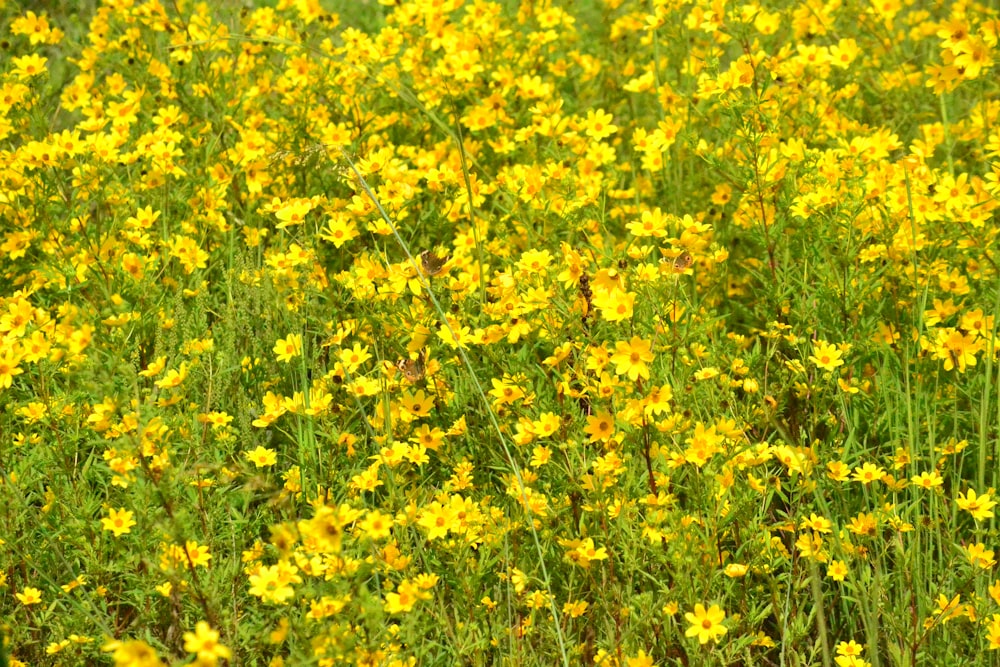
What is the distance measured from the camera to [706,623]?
197 centimetres

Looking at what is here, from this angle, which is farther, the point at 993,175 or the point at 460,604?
the point at 993,175

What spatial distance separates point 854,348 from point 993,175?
0.60 meters

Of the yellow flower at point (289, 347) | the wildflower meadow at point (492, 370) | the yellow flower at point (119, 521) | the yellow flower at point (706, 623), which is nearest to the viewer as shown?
the yellow flower at point (706, 623)

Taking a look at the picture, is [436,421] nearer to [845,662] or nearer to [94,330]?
[94,330]

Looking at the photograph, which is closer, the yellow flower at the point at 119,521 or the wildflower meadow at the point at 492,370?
the wildflower meadow at the point at 492,370

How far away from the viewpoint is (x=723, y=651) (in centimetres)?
213

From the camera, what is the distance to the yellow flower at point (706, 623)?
1947 millimetres

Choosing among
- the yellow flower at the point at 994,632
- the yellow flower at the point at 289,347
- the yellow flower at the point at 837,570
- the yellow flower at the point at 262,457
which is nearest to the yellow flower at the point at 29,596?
the yellow flower at the point at 262,457

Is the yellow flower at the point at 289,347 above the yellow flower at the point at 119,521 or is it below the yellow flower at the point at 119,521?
above

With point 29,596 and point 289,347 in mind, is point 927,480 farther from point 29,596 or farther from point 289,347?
point 29,596

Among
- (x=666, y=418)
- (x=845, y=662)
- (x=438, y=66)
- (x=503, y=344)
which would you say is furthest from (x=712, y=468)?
(x=438, y=66)

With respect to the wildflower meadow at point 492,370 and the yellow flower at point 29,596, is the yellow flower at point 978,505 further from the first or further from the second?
the yellow flower at point 29,596

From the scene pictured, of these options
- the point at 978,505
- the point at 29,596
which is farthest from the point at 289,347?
the point at 978,505

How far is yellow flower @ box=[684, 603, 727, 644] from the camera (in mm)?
1947
